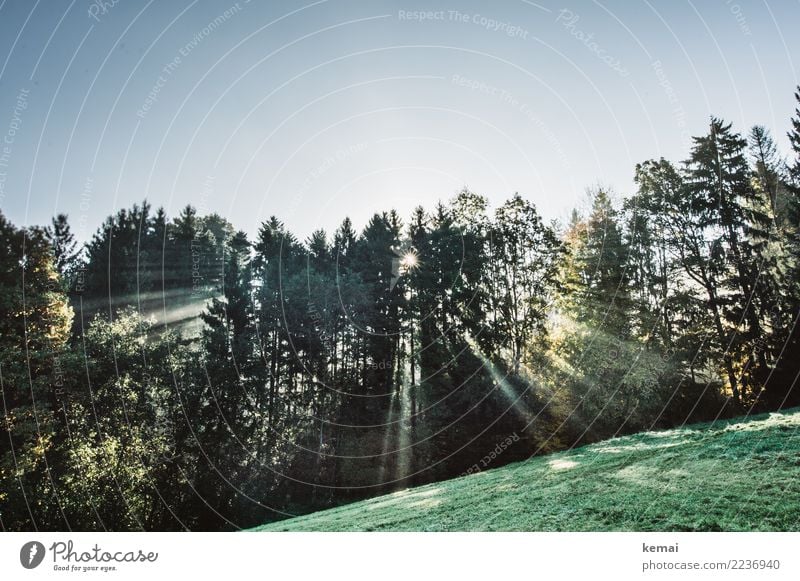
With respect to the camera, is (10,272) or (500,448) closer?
(10,272)

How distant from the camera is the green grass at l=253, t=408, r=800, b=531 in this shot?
20.1 feet

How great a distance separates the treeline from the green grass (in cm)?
1109

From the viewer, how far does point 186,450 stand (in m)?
24.7

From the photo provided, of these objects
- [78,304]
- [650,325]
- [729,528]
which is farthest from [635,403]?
[78,304]

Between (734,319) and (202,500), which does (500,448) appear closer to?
(734,319)

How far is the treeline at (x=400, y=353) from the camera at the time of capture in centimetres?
1909

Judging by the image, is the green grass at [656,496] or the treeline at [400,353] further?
the treeline at [400,353]

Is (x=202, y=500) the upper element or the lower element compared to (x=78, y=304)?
lower

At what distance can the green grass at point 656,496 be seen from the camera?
20.1 feet

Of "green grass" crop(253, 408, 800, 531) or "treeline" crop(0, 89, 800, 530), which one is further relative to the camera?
"treeline" crop(0, 89, 800, 530)

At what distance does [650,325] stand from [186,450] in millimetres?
31330

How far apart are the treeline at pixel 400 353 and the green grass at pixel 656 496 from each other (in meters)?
11.1
